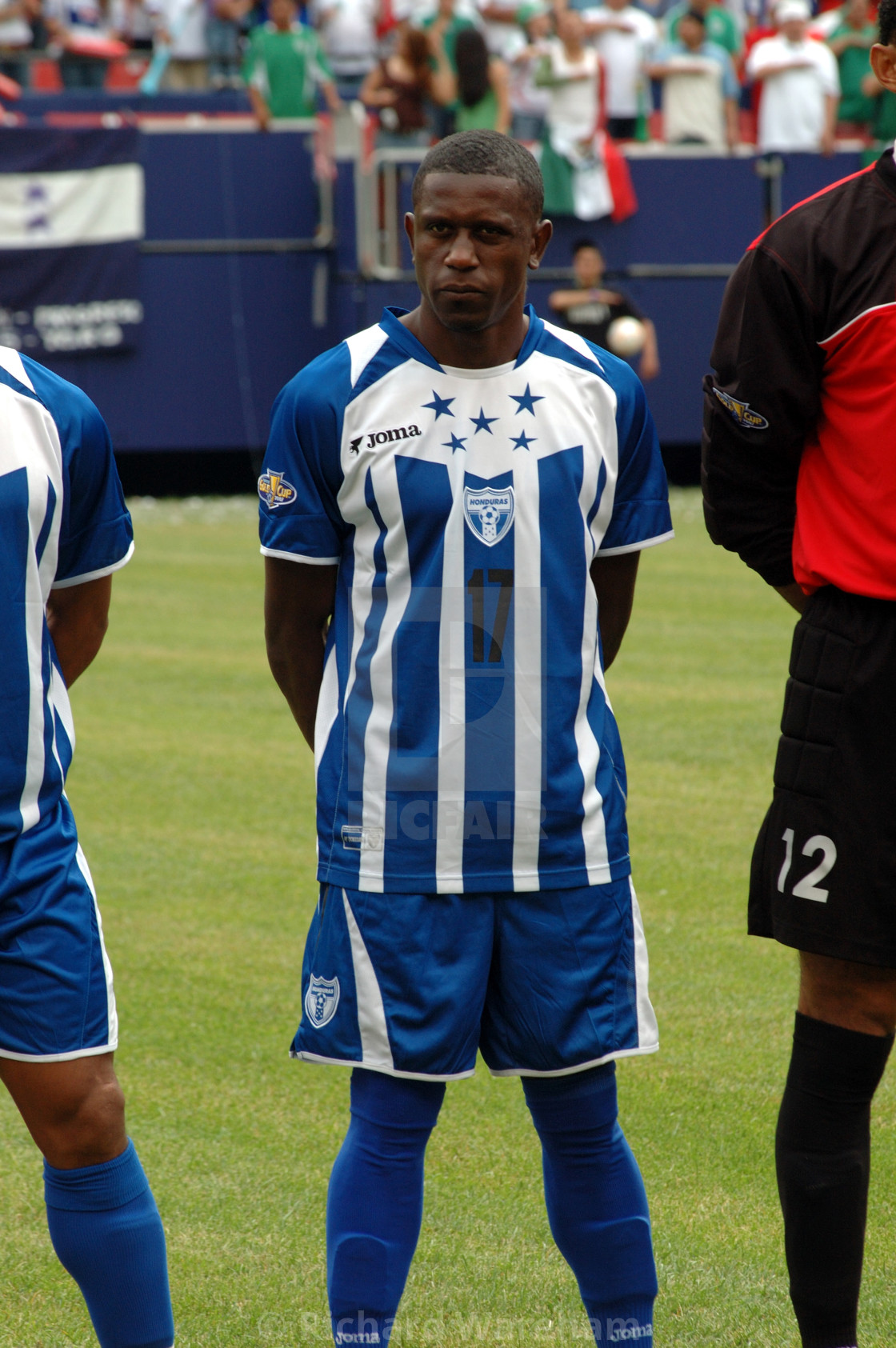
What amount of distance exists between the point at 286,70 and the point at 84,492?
1461 centimetres

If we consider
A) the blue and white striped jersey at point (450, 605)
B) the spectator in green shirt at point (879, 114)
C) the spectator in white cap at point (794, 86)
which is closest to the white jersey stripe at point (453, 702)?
the blue and white striped jersey at point (450, 605)

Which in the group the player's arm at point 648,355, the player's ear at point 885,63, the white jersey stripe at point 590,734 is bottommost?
the player's arm at point 648,355

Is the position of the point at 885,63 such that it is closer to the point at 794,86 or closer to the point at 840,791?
the point at 840,791

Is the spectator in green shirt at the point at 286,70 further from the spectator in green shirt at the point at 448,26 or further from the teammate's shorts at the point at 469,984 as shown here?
the teammate's shorts at the point at 469,984

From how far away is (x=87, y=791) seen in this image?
7176 millimetres

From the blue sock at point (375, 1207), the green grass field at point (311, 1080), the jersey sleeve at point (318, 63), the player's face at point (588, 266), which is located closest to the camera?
the blue sock at point (375, 1207)

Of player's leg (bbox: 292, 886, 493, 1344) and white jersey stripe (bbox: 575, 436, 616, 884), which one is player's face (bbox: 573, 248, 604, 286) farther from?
player's leg (bbox: 292, 886, 493, 1344)

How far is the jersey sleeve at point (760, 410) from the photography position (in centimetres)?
264

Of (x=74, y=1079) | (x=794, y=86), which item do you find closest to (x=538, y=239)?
(x=74, y=1079)

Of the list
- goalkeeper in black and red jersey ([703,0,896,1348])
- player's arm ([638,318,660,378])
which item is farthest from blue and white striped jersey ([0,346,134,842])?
player's arm ([638,318,660,378])

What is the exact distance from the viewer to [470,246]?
259cm

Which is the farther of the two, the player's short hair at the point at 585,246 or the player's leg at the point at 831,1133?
the player's short hair at the point at 585,246

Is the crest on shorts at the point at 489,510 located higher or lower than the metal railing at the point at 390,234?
higher

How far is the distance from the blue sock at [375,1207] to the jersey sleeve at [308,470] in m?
0.82
